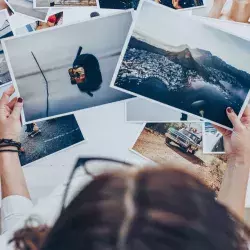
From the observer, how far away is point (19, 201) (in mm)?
672

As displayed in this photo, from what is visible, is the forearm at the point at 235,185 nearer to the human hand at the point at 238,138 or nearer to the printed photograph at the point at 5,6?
the human hand at the point at 238,138

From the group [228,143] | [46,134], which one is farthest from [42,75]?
[228,143]

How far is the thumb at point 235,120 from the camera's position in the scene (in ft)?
2.31

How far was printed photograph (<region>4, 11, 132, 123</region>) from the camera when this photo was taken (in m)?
0.73

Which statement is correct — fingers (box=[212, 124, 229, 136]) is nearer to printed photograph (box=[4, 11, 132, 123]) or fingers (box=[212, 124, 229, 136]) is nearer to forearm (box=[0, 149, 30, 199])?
printed photograph (box=[4, 11, 132, 123])

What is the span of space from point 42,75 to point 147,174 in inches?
13.6

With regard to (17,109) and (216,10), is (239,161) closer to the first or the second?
(216,10)

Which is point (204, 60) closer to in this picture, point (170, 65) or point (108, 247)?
point (170, 65)

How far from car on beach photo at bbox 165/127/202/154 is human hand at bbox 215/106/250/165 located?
0.04m

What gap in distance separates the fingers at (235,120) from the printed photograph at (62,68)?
7.4 inches

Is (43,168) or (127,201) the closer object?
(127,201)

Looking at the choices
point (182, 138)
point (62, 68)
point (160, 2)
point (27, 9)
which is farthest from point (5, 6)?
point (182, 138)

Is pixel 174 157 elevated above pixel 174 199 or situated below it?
below

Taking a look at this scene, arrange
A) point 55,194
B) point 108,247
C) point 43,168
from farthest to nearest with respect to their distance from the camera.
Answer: point 43,168
point 55,194
point 108,247
